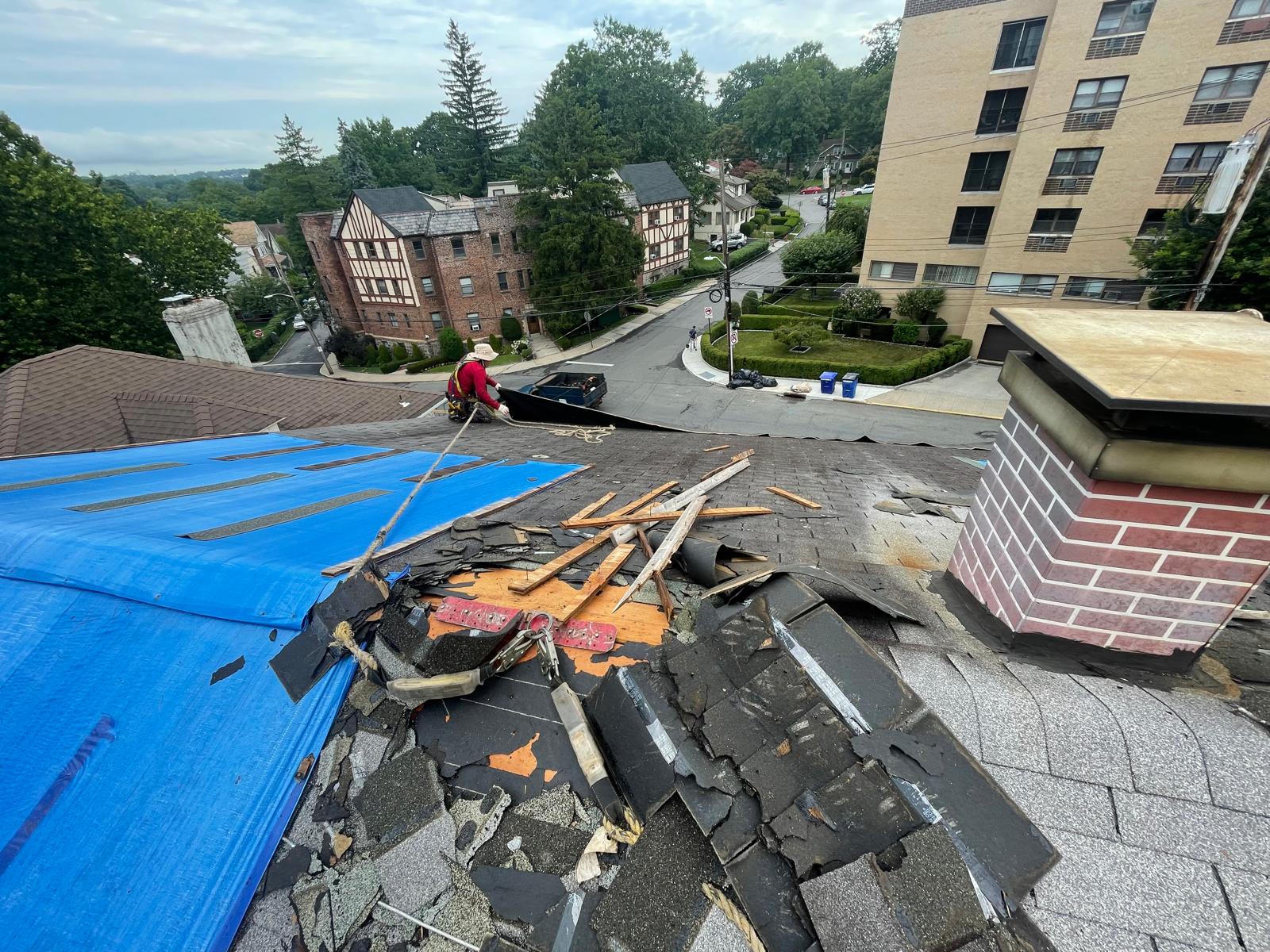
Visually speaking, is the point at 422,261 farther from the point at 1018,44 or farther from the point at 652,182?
the point at 1018,44

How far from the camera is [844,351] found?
2770 centimetres

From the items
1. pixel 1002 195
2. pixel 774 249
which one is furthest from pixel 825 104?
pixel 1002 195

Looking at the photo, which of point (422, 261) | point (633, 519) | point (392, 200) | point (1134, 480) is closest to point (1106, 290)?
point (633, 519)

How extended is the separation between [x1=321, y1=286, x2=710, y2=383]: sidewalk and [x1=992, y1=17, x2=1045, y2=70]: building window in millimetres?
23473

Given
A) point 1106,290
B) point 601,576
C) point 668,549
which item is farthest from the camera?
point 1106,290

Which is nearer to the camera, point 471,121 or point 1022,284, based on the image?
point 1022,284

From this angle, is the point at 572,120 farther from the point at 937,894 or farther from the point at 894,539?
the point at 937,894

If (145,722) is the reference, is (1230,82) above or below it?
above

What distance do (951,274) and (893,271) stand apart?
9.28 ft

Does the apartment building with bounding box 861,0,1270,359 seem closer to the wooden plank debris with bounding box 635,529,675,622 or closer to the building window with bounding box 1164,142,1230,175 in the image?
the building window with bounding box 1164,142,1230,175

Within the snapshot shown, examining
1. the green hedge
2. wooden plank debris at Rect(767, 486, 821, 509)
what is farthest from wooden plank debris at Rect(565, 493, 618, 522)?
the green hedge

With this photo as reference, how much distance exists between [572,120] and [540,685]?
Result: 130 feet

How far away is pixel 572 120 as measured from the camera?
33438mm

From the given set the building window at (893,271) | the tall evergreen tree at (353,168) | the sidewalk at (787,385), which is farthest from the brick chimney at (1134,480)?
the tall evergreen tree at (353,168)
